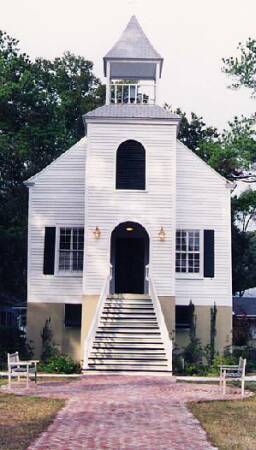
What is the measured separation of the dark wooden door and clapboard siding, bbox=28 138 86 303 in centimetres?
197

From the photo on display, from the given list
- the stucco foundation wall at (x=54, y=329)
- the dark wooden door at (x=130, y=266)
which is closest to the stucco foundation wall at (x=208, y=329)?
the dark wooden door at (x=130, y=266)

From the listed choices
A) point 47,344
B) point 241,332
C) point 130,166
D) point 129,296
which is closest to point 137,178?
point 130,166

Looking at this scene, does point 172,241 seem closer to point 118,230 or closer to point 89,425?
point 118,230

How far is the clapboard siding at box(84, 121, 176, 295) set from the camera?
2691cm

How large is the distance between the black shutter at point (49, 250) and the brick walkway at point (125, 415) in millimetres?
7712

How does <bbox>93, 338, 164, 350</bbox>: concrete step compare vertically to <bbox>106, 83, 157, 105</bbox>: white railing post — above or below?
below

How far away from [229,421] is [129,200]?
49.4 feet

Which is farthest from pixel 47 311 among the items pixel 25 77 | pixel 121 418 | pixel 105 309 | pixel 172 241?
pixel 121 418

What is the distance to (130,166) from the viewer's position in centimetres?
2758

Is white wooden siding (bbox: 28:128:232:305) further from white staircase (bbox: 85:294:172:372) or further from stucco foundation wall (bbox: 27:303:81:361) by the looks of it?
white staircase (bbox: 85:294:172:372)

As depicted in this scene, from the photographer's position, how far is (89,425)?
12.2 m

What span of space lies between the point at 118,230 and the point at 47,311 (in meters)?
4.47

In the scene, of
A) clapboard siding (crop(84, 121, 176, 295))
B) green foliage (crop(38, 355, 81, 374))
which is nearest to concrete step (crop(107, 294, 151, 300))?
clapboard siding (crop(84, 121, 176, 295))

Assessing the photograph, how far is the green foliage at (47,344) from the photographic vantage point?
88.2ft
